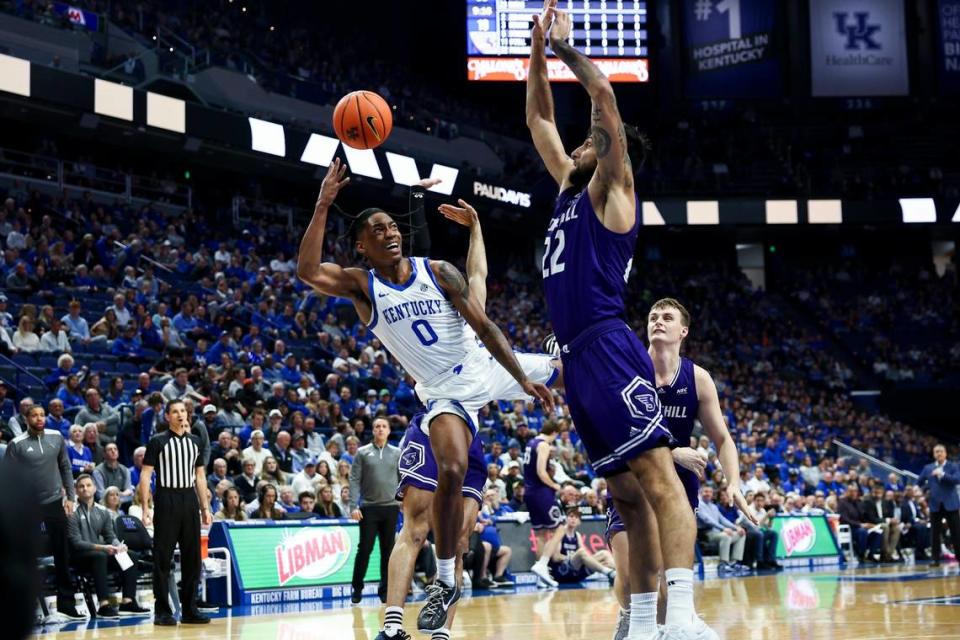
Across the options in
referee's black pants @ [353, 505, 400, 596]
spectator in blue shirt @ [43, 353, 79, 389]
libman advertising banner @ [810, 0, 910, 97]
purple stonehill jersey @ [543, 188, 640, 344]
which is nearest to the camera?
purple stonehill jersey @ [543, 188, 640, 344]

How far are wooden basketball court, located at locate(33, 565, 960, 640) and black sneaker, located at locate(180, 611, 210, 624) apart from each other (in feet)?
0.53

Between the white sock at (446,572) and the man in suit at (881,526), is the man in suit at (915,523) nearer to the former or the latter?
the man in suit at (881,526)

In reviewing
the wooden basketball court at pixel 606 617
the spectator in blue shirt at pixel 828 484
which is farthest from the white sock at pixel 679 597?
the spectator in blue shirt at pixel 828 484

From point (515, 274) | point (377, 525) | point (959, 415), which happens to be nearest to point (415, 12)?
point (515, 274)

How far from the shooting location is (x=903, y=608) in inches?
386

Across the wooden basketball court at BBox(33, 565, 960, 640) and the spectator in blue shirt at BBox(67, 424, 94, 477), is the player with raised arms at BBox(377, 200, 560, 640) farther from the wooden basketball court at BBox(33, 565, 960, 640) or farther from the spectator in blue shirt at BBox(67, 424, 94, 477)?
the spectator in blue shirt at BBox(67, 424, 94, 477)

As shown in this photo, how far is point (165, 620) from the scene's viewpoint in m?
10.0

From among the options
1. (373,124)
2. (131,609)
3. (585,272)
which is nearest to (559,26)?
(585,272)

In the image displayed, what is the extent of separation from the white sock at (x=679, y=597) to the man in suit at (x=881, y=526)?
18859mm

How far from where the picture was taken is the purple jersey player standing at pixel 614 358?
470 centimetres

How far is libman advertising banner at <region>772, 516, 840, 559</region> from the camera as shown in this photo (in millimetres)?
20377

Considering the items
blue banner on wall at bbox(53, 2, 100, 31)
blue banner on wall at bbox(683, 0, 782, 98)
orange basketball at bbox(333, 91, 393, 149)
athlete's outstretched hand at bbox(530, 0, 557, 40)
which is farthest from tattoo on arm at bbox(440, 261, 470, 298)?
blue banner on wall at bbox(683, 0, 782, 98)

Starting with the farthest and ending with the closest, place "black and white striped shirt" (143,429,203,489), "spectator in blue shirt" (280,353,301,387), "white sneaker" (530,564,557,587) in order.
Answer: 1. "spectator in blue shirt" (280,353,301,387)
2. "white sneaker" (530,564,557,587)
3. "black and white striped shirt" (143,429,203,489)

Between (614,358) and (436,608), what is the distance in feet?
6.49
